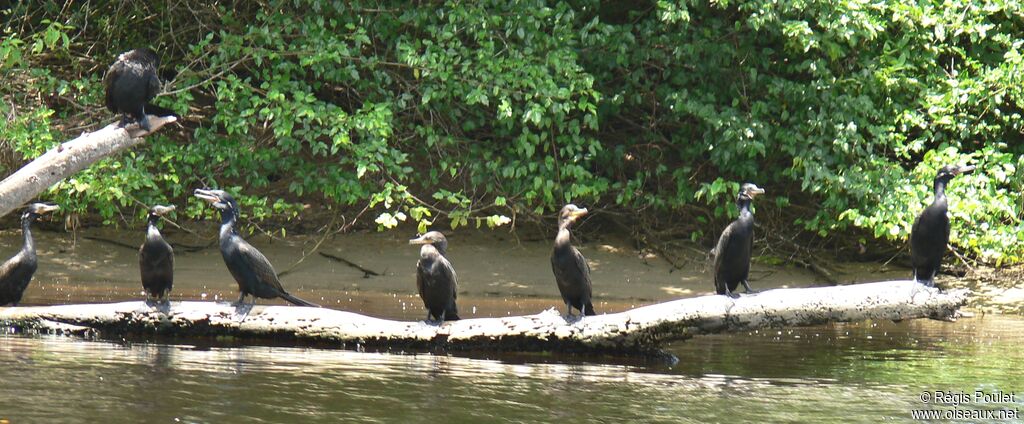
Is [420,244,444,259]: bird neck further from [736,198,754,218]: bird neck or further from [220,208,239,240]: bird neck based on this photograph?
[736,198,754,218]: bird neck

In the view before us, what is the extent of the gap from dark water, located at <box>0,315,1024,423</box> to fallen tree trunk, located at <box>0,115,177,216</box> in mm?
1006

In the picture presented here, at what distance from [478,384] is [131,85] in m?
3.59

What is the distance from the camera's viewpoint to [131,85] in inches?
330

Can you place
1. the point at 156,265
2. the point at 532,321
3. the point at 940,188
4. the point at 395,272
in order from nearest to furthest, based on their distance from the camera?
the point at 532,321, the point at 940,188, the point at 156,265, the point at 395,272

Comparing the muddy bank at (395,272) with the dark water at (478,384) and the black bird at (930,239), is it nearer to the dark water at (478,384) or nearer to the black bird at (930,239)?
the dark water at (478,384)

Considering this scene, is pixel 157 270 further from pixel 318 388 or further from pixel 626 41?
pixel 626 41

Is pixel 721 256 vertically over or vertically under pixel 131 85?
under

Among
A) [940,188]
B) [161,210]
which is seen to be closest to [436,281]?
[161,210]

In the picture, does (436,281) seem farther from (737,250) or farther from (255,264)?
(737,250)

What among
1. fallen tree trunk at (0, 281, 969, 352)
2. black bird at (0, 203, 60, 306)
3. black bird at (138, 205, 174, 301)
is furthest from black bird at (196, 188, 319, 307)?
black bird at (0, 203, 60, 306)

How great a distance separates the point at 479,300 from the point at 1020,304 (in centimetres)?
529

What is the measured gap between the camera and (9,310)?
816 centimetres

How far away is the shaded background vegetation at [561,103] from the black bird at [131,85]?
2.12m

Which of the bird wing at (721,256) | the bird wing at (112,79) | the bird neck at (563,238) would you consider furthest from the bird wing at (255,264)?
the bird wing at (721,256)
